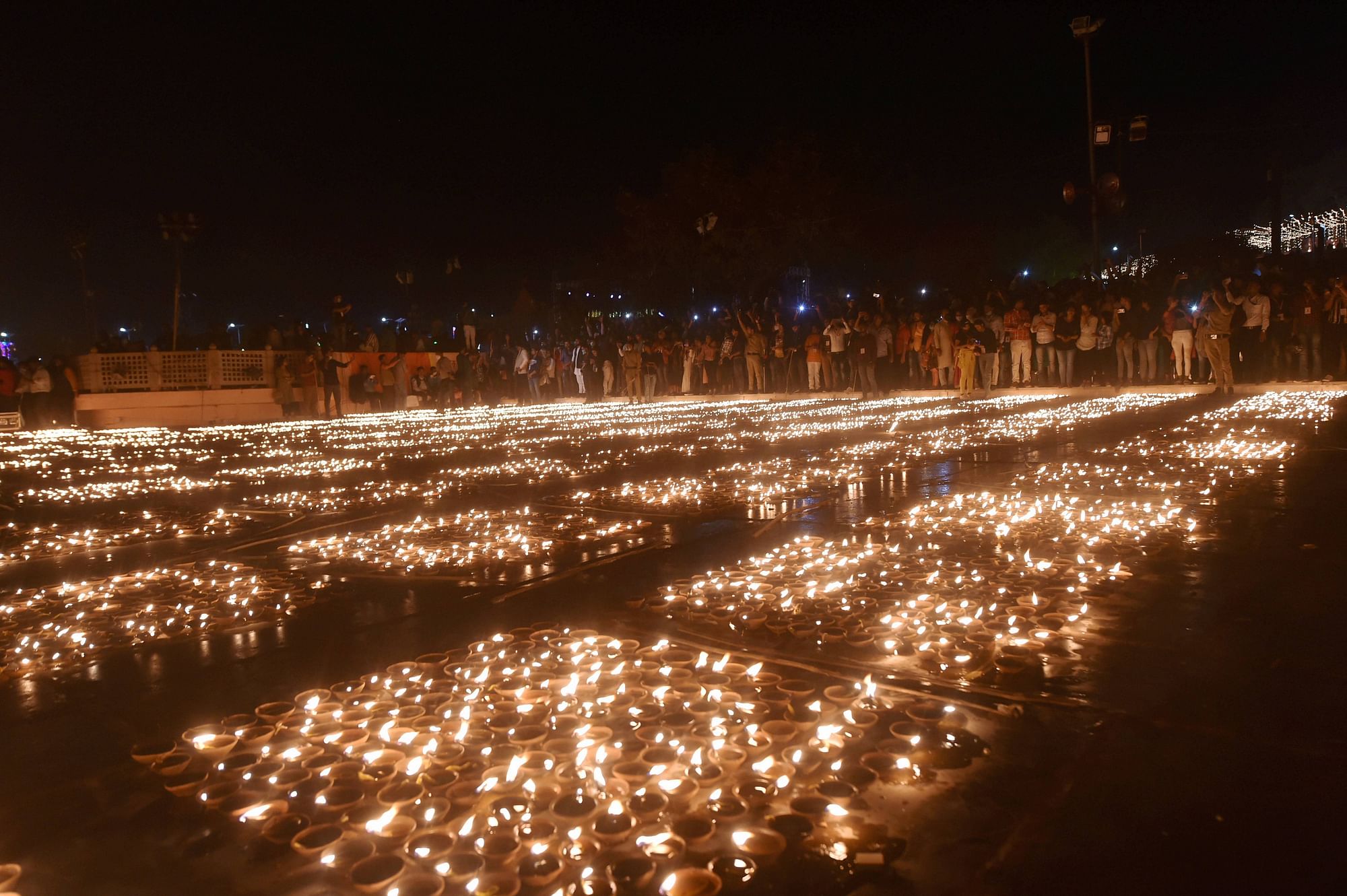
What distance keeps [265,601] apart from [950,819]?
3.09m

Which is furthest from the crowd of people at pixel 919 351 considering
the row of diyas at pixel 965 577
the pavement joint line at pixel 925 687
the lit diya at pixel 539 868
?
the lit diya at pixel 539 868

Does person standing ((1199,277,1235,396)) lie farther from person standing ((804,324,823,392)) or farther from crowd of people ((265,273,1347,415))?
person standing ((804,324,823,392))

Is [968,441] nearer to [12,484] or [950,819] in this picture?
[950,819]

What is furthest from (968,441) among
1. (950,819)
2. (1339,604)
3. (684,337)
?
(684,337)

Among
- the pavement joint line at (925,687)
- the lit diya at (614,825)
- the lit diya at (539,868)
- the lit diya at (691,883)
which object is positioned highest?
the pavement joint line at (925,687)

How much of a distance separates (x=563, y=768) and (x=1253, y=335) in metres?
17.2

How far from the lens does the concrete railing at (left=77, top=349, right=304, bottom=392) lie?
2523 cm

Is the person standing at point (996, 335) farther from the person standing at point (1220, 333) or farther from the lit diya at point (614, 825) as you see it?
the lit diya at point (614, 825)

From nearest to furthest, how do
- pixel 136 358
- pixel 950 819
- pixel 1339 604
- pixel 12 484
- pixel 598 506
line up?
1. pixel 950 819
2. pixel 1339 604
3. pixel 598 506
4. pixel 12 484
5. pixel 136 358

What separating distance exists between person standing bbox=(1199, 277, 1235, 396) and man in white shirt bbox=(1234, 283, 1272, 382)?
1.80 feet

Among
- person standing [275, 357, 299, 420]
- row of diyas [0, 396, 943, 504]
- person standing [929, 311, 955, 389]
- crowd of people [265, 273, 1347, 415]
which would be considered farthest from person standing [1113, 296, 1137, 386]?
person standing [275, 357, 299, 420]

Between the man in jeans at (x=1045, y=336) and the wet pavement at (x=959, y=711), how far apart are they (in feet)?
44.6

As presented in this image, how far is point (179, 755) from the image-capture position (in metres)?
2.45

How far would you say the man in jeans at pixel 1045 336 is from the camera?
1819 cm
